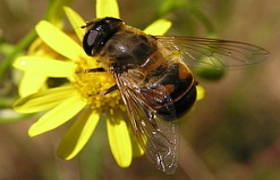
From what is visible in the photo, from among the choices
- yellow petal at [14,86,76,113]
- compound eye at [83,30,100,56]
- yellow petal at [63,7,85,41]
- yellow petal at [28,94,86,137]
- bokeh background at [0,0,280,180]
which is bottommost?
bokeh background at [0,0,280,180]

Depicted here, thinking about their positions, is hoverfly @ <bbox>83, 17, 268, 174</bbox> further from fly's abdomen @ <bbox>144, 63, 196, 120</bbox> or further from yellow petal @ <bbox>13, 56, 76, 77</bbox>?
yellow petal @ <bbox>13, 56, 76, 77</bbox>

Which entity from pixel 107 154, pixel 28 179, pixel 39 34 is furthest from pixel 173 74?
pixel 28 179

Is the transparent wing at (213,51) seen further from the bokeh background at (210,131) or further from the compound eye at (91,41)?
the bokeh background at (210,131)

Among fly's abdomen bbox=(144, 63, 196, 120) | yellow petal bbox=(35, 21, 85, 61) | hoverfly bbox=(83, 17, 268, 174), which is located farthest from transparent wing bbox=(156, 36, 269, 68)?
yellow petal bbox=(35, 21, 85, 61)

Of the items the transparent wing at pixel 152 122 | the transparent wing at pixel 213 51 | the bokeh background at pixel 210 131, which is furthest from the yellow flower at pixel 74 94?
the bokeh background at pixel 210 131

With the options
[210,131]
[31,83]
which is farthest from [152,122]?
[210,131]

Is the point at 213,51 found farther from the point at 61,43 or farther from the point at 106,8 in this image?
the point at 61,43
